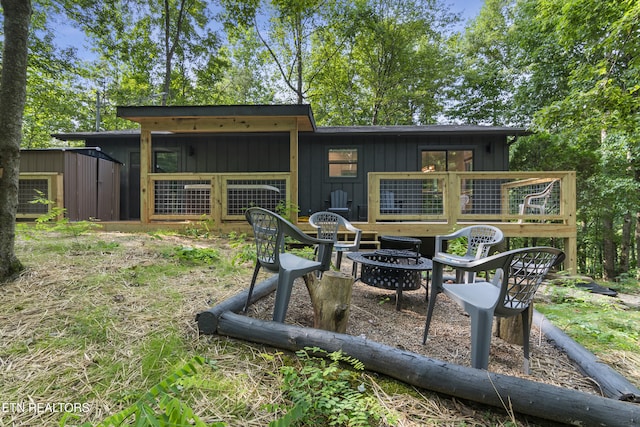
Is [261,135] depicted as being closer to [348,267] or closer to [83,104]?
[348,267]

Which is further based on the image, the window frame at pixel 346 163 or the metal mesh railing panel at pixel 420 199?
the window frame at pixel 346 163

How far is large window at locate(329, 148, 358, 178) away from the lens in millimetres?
9414

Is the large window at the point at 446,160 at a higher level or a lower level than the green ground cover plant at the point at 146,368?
higher

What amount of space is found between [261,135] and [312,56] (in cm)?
1020

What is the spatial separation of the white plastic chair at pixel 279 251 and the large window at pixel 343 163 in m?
7.12

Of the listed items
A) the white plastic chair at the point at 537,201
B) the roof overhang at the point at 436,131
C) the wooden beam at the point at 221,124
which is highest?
the roof overhang at the point at 436,131

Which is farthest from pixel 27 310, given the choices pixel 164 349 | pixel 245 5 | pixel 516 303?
pixel 245 5

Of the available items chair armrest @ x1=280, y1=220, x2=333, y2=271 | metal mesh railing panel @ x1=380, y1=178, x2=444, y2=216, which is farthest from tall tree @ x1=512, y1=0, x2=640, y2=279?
chair armrest @ x1=280, y1=220, x2=333, y2=271

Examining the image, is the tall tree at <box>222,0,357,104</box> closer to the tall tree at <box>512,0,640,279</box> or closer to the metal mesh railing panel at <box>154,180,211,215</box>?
the tall tree at <box>512,0,640,279</box>

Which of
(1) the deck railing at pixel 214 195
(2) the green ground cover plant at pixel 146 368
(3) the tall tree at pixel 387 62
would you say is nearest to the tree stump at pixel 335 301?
(2) the green ground cover plant at pixel 146 368

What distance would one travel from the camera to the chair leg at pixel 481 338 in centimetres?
174

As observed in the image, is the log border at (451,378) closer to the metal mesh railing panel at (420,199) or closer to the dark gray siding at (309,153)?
the metal mesh railing panel at (420,199)

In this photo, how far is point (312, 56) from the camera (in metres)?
17.3

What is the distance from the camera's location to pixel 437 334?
8.52 feet
